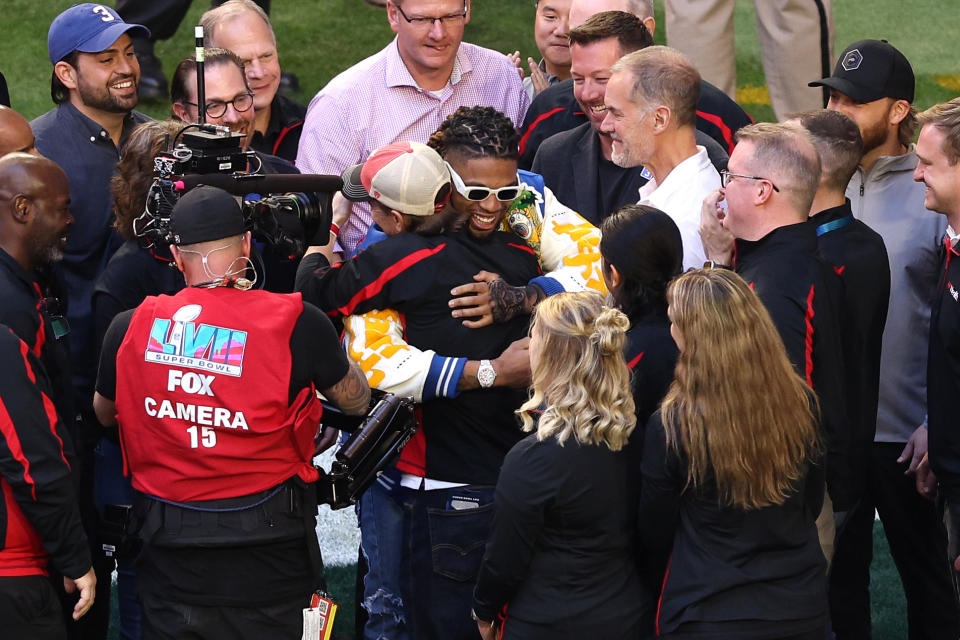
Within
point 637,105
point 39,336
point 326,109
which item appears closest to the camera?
point 39,336

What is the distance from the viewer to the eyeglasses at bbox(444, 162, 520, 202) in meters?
3.17

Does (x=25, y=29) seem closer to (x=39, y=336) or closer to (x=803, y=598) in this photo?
(x=39, y=336)

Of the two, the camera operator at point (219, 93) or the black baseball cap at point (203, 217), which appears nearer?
the black baseball cap at point (203, 217)

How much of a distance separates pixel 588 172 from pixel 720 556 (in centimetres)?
176

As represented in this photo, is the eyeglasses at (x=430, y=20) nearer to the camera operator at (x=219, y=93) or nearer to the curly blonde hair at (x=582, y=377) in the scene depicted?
the camera operator at (x=219, y=93)

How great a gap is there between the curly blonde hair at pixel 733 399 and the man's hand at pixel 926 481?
3.81ft

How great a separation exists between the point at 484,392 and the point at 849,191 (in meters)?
1.74

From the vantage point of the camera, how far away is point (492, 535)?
2.88 m

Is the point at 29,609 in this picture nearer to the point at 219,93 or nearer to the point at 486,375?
the point at 486,375

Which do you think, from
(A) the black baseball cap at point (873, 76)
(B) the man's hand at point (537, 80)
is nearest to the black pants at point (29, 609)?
(A) the black baseball cap at point (873, 76)

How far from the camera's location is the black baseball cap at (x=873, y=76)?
13.8 ft

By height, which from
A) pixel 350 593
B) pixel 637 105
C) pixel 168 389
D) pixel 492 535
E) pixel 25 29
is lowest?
pixel 350 593

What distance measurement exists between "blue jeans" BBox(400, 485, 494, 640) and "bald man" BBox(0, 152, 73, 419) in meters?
1.03

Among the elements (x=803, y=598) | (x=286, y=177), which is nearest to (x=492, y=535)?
(x=803, y=598)
